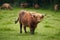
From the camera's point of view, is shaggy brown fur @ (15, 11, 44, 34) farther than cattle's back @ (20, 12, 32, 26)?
No

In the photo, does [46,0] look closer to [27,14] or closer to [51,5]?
[51,5]

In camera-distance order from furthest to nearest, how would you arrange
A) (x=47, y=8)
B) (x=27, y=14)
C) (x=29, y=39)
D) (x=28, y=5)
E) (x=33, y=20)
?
(x=28, y=5) < (x=47, y=8) < (x=27, y=14) < (x=33, y=20) < (x=29, y=39)

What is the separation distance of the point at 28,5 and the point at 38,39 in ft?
77.6

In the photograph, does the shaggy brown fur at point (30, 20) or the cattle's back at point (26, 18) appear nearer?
the shaggy brown fur at point (30, 20)

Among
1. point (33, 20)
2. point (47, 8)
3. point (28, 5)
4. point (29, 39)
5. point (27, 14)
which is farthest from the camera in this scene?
point (28, 5)

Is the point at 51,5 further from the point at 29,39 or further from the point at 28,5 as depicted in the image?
the point at 29,39

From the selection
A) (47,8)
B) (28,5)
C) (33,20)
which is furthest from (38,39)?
(28,5)

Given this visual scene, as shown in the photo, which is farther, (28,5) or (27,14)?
(28,5)

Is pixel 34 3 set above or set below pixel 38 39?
below

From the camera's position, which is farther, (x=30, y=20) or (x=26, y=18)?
(x=26, y=18)

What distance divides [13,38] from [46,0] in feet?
78.9

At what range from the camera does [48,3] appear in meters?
34.0

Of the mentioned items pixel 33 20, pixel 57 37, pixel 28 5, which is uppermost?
pixel 33 20

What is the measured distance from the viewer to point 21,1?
116ft
